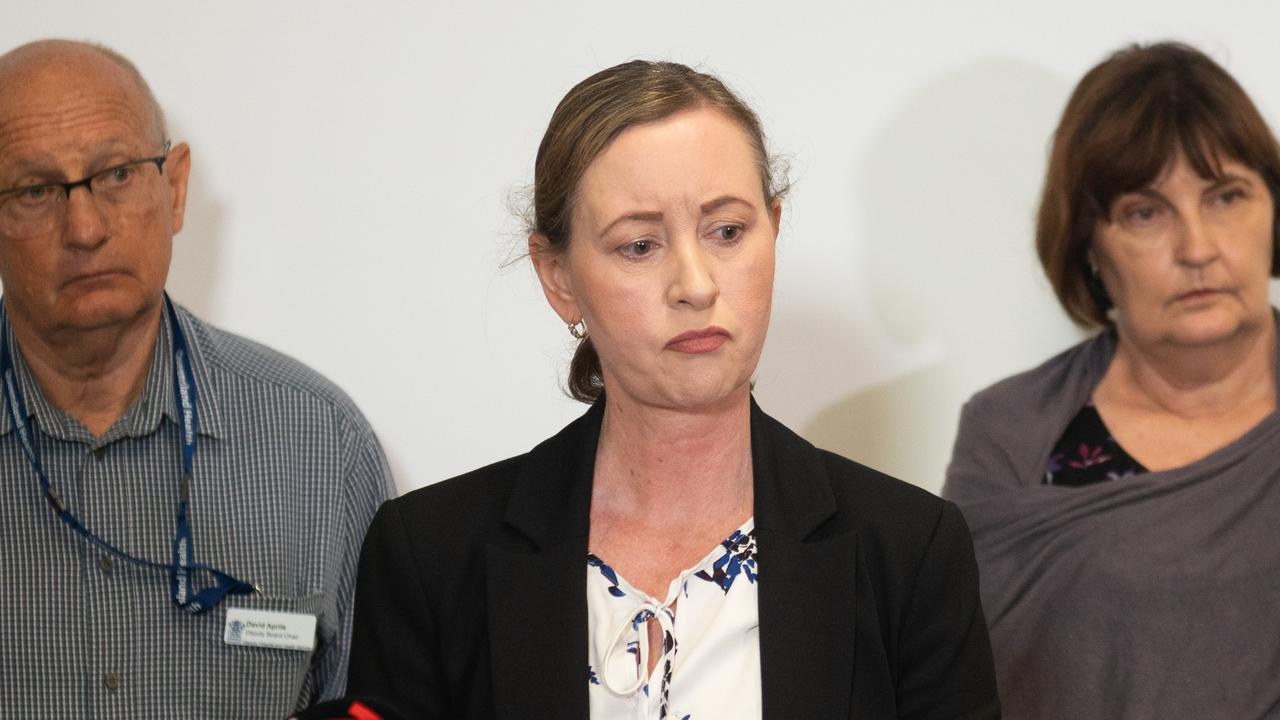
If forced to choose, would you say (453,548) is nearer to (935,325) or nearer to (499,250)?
(499,250)

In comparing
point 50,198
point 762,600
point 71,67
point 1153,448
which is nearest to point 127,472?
point 50,198

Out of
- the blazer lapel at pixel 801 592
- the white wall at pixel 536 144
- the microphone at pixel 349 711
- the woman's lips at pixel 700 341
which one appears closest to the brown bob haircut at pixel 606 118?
the woman's lips at pixel 700 341

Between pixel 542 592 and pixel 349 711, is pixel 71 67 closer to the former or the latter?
pixel 542 592

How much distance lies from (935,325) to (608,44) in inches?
31.4

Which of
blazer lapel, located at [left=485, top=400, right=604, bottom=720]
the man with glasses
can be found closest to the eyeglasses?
the man with glasses

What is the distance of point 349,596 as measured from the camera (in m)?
2.43

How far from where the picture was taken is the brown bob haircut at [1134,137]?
7.97ft

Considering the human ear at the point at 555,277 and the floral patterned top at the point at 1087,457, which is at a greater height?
the human ear at the point at 555,277

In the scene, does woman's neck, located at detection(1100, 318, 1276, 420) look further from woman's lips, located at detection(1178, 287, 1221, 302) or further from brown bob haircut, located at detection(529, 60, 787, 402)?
brown bob haircut, located at detection(529, 60, 787, 402)

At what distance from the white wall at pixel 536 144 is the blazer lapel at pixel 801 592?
1110 mm

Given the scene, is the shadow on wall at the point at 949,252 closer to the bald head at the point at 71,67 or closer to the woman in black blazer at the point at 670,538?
the woman in black blazer at the point at 670,538

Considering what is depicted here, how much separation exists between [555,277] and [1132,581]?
1109 millimetres

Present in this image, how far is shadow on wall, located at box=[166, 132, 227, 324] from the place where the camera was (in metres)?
2.86

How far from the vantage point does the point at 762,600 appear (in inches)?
65.7
